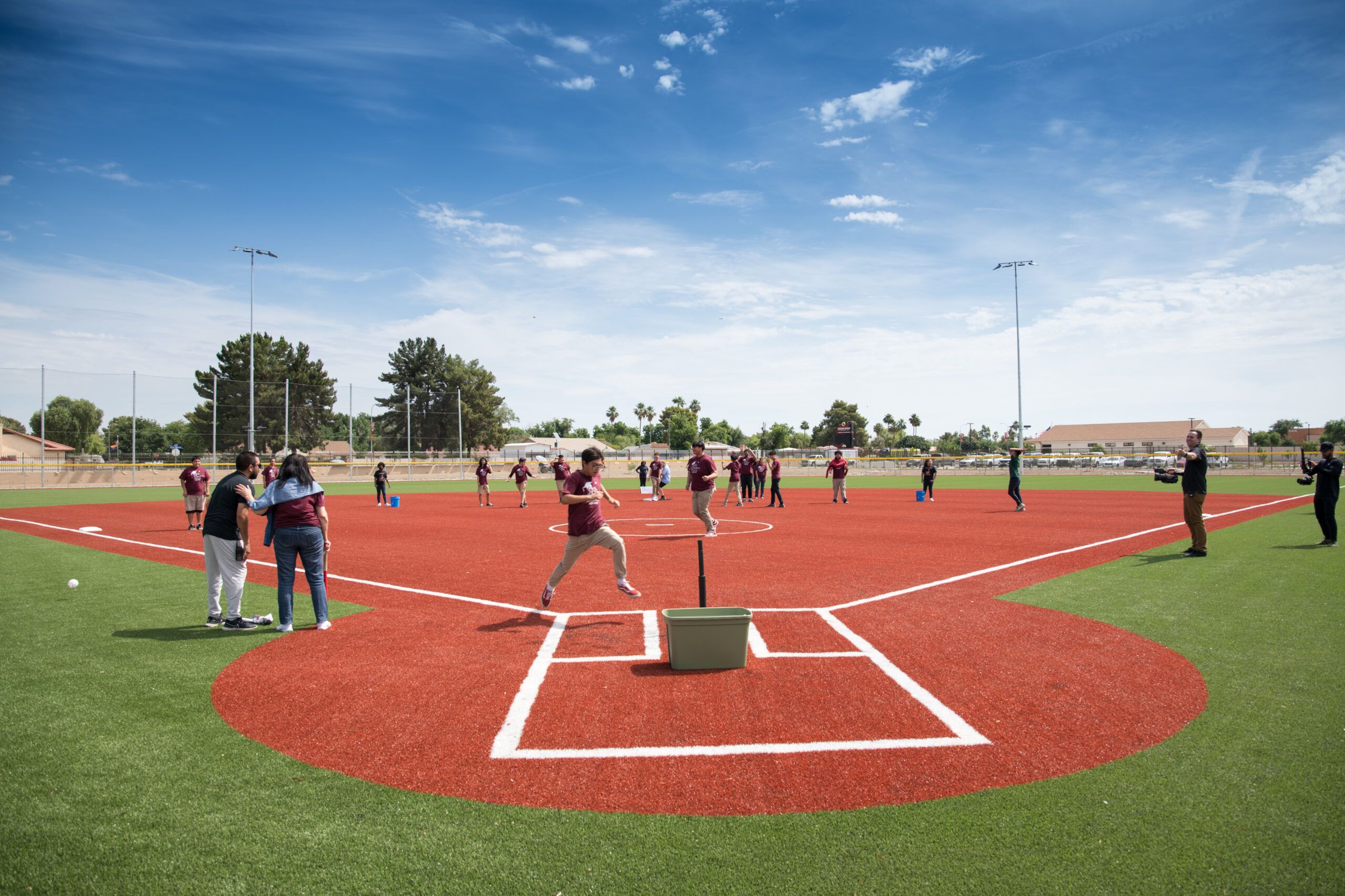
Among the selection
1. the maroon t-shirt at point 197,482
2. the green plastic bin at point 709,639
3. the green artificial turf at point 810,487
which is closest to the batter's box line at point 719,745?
the green plastic bin at point 709,639

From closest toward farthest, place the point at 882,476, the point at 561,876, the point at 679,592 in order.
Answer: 1. the point at 561,876
2. the point at 679,592
3. the point at 882,476

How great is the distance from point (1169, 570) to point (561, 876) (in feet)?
39.0

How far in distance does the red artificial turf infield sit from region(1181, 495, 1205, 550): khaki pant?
82 cm

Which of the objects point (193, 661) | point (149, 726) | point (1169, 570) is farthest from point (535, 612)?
point (1169, 570)

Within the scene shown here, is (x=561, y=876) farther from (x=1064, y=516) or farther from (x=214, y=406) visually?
(x=214, y=406)

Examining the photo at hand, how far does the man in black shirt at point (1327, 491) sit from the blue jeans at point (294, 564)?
1689cm

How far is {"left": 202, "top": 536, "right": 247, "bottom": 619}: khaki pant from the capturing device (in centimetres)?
813

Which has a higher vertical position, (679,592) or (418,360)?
(418,360)

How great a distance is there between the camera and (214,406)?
5503 centimetres

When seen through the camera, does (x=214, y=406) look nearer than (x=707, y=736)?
No

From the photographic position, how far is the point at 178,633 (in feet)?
26.5

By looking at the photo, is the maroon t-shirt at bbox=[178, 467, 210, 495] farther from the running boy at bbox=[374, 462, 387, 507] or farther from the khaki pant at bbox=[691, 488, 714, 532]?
the khaki pant at bbox=[691, 488, 714, 532]

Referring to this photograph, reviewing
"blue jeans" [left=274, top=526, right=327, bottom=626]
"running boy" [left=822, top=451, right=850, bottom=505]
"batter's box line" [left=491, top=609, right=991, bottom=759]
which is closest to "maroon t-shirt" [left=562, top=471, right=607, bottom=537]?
"batter's box line" [left=491, top=609, right=991, bottom=759]

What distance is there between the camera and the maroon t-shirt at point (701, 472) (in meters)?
16.9
